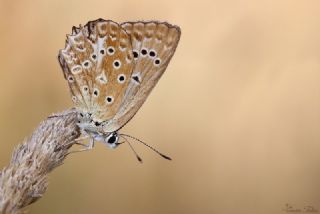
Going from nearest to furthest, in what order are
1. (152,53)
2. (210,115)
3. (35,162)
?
(35,162) < (152,53) < (210,115)

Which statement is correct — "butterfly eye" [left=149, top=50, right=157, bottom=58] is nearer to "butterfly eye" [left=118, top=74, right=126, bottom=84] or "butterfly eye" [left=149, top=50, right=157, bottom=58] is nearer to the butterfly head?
"butterfly eye" [left=118, top=74, right=126, bottom=84]

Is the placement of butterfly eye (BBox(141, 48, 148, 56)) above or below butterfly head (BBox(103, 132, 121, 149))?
above

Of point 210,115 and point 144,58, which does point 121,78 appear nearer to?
point 144,58

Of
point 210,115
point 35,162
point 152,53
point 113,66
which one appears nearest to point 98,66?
point 113,66

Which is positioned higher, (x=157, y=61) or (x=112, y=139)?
(x=157, y=61)

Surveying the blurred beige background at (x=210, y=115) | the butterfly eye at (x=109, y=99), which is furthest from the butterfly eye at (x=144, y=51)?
the blurred beige background at (x=210, y=115)

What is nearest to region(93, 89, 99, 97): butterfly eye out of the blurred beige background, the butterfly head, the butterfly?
the butterfly

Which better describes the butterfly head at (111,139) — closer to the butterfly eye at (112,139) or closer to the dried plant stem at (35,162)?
the butterfly eye at (112,139)
